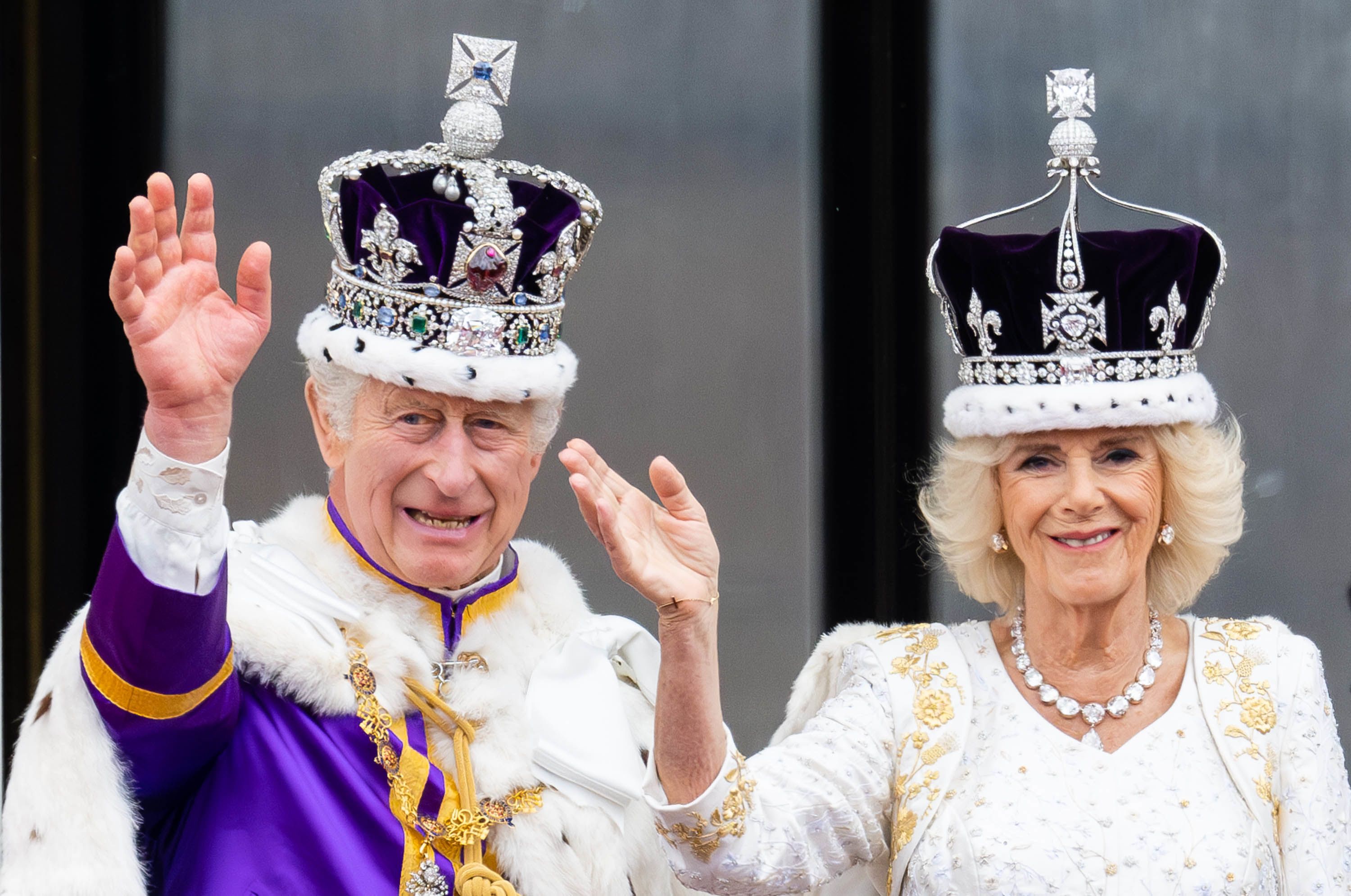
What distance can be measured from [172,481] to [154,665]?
0.27m

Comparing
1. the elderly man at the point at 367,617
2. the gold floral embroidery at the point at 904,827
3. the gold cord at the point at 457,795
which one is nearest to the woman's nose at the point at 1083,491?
the gold floral embroidery at the point at 904,827

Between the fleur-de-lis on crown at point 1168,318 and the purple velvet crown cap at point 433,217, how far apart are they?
1.05 metres

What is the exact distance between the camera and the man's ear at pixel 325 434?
297 cm

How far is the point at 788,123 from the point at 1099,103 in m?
0.82

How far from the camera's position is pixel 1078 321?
115 inches

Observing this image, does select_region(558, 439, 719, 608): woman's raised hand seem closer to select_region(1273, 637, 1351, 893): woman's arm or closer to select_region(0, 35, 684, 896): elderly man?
select_region(0, 35, 684, 896): elderly man

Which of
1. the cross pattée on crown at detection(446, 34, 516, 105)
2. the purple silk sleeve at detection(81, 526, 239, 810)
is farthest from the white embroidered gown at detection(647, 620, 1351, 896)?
the cross pattée on crown at detection(446, 34, 516, 105)

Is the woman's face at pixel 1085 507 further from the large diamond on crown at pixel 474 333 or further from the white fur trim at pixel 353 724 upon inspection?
the large diamond on crown at pixel 474 333

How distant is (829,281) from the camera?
15.1 feet

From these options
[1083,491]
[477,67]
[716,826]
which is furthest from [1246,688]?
[477,67]

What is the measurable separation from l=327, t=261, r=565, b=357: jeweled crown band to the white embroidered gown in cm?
82

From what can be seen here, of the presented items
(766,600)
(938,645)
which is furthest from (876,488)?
(938,645)

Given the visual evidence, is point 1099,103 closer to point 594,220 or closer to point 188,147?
point 594,220

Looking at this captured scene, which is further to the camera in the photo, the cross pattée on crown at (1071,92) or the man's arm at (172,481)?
the cross pattée on crown at (1071,92)
